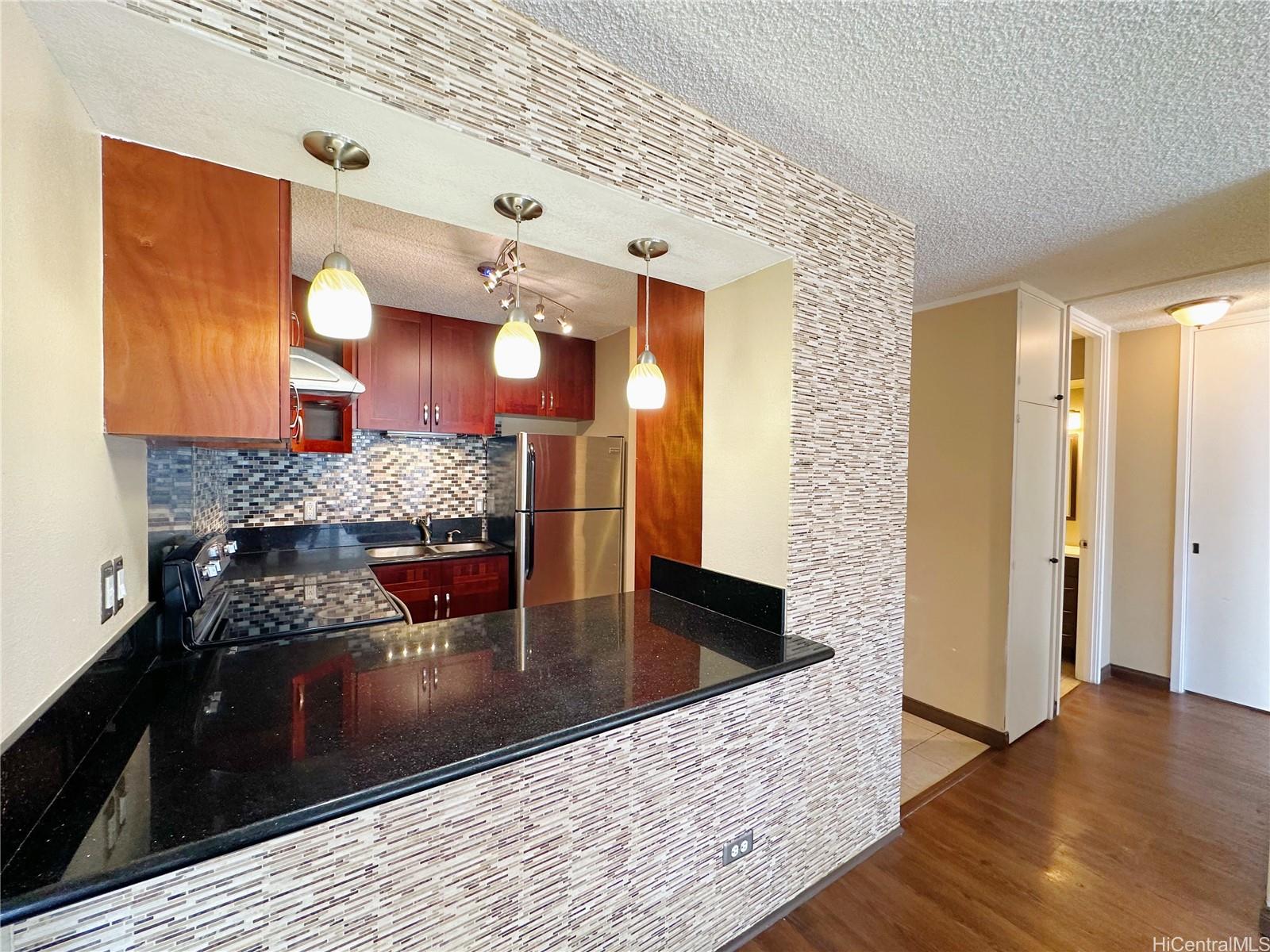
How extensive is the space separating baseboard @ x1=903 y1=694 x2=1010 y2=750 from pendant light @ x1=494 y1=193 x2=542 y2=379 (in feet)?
9.64

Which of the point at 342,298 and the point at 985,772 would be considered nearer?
the point at 342,298

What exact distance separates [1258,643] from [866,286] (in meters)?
3.48

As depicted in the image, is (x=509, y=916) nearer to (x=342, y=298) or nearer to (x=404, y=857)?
(x=404, y=857)

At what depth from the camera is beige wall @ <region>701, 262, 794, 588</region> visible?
161 centimetres

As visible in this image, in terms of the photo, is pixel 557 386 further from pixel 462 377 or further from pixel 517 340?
pixel 517 340

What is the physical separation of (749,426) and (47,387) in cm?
161

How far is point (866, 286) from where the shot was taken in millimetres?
1792

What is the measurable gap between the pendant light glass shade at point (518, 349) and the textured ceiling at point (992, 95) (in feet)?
2.03

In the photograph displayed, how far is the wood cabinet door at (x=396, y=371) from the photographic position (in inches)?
125

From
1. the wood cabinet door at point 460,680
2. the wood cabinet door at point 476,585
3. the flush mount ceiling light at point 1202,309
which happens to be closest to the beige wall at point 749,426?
the wood cabinet door at point 460,680

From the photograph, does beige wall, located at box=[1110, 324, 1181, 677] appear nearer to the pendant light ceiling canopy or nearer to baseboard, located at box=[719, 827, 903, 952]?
baseboard, located at box=[719, 827, 903, 952]

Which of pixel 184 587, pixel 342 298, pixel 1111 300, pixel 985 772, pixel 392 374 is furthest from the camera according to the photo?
pixel 392 374

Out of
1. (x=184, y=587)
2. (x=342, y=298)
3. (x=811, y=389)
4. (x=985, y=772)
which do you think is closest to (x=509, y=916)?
(x=184, y=587)

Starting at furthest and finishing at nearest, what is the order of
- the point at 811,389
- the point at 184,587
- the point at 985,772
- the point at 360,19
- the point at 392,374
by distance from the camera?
the point at 392,374
the point at 985,772
the point at 811,389
the point at 184,587
the point at 360,19
